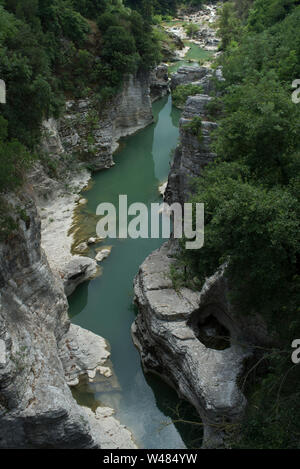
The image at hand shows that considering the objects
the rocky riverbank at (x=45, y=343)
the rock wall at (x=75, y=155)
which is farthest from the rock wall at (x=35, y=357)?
the rock wall at (x=75, y=155)

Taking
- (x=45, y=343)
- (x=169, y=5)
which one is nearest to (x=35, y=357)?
(x=45, y=343)

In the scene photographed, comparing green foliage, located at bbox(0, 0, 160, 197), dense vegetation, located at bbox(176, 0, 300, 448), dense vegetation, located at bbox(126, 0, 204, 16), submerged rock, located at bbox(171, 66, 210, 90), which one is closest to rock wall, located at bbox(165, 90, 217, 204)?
dense vegetation, located at bbox(176, 0, 300, 448)

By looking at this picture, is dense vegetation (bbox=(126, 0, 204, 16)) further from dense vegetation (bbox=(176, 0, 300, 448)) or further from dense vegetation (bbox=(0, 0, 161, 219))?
dense vegetation (bbox=(176, 0, 300, 448))

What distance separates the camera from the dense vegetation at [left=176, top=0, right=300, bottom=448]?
31.6 ft

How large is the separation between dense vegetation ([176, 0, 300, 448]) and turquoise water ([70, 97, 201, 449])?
3.35 m

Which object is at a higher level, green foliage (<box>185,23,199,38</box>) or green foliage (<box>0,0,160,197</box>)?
green foliage (<box>185,23,199,38</box>)

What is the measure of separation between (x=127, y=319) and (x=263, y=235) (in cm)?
891

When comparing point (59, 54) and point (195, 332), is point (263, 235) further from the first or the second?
point (59, 54)

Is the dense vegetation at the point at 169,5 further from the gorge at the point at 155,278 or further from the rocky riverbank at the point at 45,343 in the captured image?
the rocky riverbank at the point at 45,343

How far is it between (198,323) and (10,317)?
645 centimetres

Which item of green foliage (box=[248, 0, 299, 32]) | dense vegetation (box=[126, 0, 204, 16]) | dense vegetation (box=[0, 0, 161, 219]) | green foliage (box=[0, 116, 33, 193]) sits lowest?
green foliage (box=[0, 116, 33, 193])

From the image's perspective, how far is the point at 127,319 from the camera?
17625 millimetres

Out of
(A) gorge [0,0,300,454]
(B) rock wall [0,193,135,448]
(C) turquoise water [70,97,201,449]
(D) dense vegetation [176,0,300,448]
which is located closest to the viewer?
(D) dense vegetation [176,0,300,448]

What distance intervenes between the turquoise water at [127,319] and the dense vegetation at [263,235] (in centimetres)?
335
